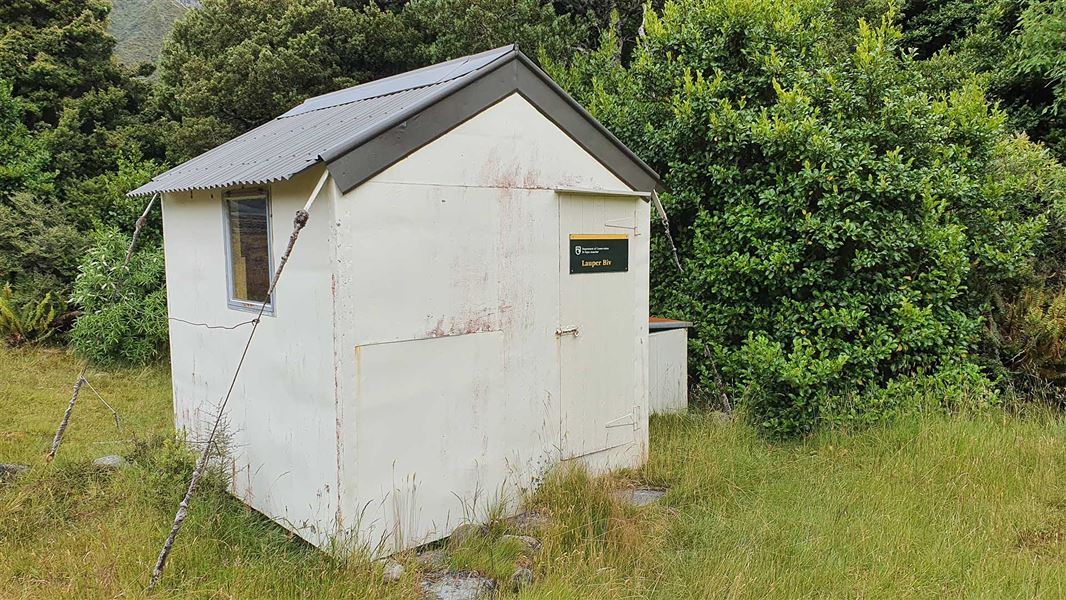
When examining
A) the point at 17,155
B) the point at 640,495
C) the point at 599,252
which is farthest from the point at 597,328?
the point at 17,155

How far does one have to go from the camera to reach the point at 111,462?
5496 millimetres

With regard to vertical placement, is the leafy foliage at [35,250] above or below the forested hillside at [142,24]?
below

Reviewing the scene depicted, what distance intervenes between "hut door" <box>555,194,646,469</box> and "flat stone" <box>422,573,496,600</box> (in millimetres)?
1388

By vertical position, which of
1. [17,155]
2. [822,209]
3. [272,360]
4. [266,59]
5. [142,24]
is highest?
[142,24]

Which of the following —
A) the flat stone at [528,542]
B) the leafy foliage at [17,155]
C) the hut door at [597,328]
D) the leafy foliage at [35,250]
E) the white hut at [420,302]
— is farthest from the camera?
the leafy foliage at [17,155]

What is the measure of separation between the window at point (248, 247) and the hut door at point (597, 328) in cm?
207

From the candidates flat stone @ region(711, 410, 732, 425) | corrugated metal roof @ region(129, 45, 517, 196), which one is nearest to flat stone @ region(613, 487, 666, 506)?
flat stone @ region(711, 410, 732, 425)

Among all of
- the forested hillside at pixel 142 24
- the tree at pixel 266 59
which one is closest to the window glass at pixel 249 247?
the tree at pixel 266 59

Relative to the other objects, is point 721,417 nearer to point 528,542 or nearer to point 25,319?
point 528,542

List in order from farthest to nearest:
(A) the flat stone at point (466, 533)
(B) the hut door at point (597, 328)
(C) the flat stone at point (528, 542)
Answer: (B) the hut door at point (597, 328) < (A) the flat stone at point (466, 533) < (C) the flat stone at point (528, 542)

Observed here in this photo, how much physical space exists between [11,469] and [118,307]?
469cm

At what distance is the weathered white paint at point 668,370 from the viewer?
6.74 m

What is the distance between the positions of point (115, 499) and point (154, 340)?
17.1ft

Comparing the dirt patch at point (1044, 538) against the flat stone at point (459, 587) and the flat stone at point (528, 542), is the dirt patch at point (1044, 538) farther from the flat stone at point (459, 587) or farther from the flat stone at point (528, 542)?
the flat stone at point (459, 587)
